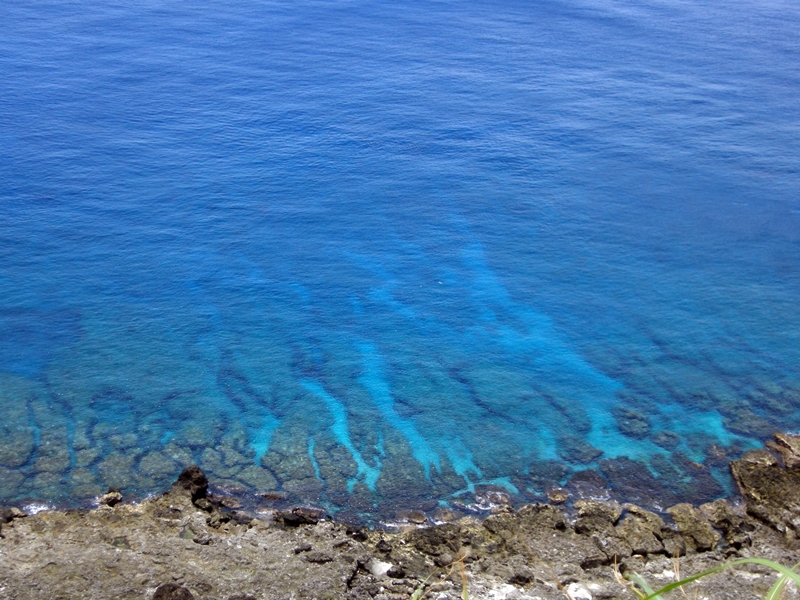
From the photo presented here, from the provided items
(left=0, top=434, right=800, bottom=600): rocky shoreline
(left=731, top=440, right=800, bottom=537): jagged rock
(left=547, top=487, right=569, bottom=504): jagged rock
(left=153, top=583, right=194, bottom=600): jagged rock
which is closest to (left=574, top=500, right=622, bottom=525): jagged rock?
(left=0, top=434, right=800, bottom=600): rocky shoreline

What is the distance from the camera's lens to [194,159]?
4400 cm

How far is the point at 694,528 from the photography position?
22.0 m

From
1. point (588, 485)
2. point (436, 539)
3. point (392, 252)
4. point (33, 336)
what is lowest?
point (588, 485)

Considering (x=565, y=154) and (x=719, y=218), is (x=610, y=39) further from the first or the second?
(x=719, y=218)

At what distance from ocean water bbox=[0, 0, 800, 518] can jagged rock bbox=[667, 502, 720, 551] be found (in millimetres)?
1087

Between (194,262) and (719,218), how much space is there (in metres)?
27.1

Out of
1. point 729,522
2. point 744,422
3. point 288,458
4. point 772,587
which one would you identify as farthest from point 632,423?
point 772,587

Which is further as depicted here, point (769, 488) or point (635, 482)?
point (635, 482)

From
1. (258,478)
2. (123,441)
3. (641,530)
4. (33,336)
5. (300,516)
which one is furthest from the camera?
(33,336)

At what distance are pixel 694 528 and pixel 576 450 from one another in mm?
5049

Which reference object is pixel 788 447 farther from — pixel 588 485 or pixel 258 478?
pixel 258 478

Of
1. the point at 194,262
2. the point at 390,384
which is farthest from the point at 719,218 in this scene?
the point at 194,262

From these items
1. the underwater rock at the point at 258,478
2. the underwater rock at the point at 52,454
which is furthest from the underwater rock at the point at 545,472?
the underwater rock at the point at 52,454

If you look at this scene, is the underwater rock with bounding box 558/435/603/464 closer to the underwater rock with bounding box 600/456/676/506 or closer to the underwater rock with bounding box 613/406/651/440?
the underwater rock with bounding box 600/456/676/506
